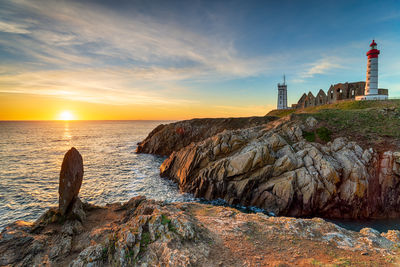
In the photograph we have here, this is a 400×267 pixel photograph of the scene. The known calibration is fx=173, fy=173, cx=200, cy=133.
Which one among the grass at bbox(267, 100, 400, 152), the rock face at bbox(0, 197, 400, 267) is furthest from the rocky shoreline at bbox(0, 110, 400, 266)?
the grass at bbox(267, 100, 400, 152)

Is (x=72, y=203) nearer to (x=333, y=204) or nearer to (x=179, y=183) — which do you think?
(x=179, y=183)

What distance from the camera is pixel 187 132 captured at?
5203 centimetres

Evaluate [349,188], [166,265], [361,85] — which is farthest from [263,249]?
[361,85]

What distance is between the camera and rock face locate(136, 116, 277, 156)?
160ft

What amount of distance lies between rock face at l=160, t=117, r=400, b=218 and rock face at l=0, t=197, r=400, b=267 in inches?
307

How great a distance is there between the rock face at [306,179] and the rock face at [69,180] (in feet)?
41.8

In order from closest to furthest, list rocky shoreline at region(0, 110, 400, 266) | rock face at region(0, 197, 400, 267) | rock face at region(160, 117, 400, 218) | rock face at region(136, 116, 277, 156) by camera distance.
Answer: rock face at region(0, 197, 400, 267)
rocky shoreline at region(0, 110, 400, 266)
rock face at region(160, 117, 400, 218)
rock face at region(136, 116, 277, 156)

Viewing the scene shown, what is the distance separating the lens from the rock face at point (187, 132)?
48844 millimetres

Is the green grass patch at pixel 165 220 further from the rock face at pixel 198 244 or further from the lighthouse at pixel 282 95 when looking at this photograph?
the lighthouse at pixel 282 95

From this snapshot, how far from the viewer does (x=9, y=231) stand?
928 cm

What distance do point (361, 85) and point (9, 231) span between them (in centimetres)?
7747

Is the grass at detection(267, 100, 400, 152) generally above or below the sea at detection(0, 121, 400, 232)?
above

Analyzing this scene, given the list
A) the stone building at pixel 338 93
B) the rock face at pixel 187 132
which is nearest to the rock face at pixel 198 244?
the rock face at pixel 187 132

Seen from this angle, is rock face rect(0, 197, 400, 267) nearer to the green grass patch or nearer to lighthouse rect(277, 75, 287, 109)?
the green grass patch
